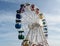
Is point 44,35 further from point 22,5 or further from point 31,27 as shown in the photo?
point 22,5

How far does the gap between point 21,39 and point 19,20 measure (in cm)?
558

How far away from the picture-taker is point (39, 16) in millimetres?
97312

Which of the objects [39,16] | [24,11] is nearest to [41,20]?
[39,16]

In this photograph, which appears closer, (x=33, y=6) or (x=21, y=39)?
(x=21, y=39)

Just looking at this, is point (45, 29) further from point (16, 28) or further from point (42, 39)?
point (16, 28)

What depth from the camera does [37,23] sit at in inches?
3752

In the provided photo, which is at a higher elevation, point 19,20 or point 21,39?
point 19,20

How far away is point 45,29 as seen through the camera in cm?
9831

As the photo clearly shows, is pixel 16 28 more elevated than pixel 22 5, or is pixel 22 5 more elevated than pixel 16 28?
pixel 22 5

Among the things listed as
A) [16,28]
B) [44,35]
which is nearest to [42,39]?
[44,35]

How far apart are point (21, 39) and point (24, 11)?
8.25m

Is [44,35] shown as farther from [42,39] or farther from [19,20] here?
[19,20]

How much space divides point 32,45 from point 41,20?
340 inches

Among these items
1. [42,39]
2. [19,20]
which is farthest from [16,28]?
[42,39]
